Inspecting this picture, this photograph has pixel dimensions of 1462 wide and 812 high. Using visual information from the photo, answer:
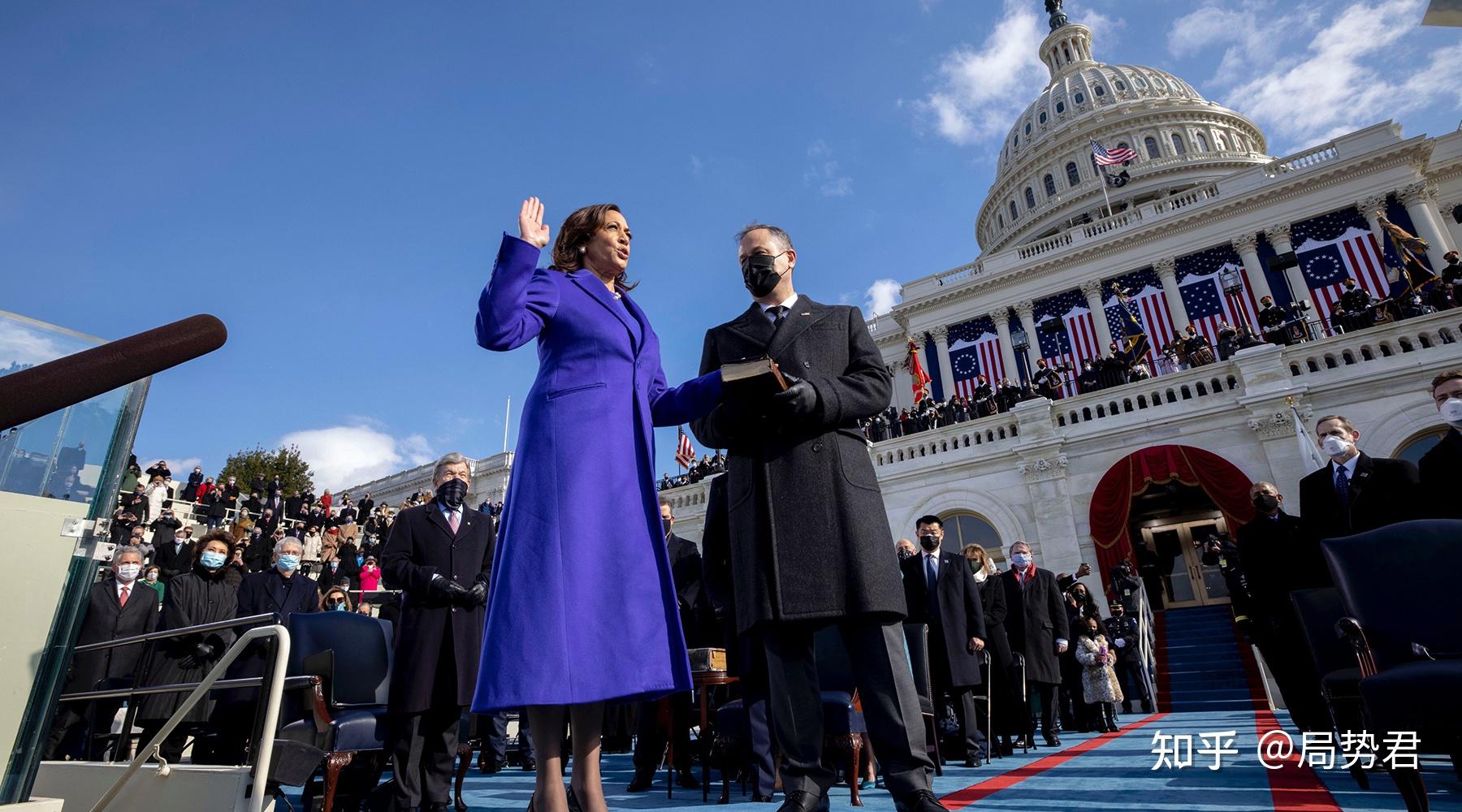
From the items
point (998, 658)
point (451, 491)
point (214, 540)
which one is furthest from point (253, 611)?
point (998, 658)

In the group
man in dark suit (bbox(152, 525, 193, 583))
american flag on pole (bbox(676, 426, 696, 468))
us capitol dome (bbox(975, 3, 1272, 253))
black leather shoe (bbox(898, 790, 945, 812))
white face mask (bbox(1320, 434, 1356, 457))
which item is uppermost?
us capitol dome (bbox(975, 3, 1272, 253))

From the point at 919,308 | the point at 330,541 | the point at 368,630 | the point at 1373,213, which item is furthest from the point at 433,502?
the point at 1373,213

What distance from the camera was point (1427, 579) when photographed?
3.23m

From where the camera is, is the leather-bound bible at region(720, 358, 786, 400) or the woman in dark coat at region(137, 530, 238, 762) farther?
the woman in dark coat at region(137, 530, 238, 762)

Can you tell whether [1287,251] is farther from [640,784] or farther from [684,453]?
[640,784]

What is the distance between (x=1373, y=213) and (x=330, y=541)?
36.9m

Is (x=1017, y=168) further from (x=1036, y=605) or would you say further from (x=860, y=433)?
(x=860, y=433)

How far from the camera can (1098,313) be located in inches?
1248

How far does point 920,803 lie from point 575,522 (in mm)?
1366

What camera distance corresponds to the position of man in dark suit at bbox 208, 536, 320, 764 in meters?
4.39

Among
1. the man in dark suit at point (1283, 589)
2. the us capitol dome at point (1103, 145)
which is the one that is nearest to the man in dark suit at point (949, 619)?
the man in dark suit at point (1283, 589)

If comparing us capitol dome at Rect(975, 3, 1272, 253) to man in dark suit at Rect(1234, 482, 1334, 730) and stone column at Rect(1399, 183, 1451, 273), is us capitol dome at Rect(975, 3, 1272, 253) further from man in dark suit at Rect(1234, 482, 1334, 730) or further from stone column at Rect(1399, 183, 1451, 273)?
man in dark suit at Rect(1234, 482, 1334, 730)

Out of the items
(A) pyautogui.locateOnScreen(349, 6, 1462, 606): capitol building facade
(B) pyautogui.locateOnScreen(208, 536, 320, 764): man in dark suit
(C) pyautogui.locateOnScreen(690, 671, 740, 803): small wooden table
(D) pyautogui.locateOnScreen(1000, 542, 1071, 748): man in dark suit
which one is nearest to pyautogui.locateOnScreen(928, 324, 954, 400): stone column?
(A) pyautogui.locateOnScreen(349, 6, 1462, 606): capitol building facade

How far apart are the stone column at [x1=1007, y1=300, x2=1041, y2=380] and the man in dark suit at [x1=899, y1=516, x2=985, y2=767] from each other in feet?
90.6
